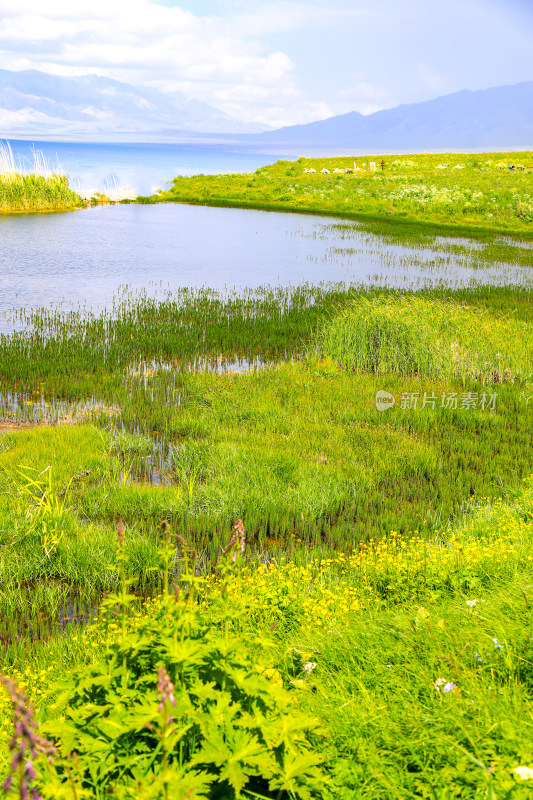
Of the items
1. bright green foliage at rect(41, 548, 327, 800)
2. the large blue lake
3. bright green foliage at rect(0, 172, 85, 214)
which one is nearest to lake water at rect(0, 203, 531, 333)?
the large blue lake

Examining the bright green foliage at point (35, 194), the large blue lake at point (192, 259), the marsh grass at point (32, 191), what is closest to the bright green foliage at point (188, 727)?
the large blue lake at point (192, 259)

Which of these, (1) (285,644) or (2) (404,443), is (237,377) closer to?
(2) (404,443)

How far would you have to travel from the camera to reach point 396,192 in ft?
154

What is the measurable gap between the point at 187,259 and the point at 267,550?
65.1ft

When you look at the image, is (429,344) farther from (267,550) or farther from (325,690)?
(325,690)

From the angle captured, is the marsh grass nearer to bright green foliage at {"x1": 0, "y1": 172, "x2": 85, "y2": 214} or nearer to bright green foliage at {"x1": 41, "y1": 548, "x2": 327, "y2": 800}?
bright green foliage at {"x1": 0, "y1": 172, "x2": 85, "y2": 214}

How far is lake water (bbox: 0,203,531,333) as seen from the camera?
1967 cm

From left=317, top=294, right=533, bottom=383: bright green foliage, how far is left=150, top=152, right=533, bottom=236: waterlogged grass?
25.0 meters

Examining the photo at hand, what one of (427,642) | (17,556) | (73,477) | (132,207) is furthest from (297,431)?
(132,207)

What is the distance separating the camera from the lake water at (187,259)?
64.5ft

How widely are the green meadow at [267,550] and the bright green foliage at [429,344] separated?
65 millimetres

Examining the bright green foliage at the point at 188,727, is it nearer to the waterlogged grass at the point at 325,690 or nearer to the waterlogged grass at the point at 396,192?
the waterlogged grass at the point at 325,690

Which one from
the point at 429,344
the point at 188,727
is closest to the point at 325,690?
the point at 188,727

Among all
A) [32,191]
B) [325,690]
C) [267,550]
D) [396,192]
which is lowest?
[267,550]
